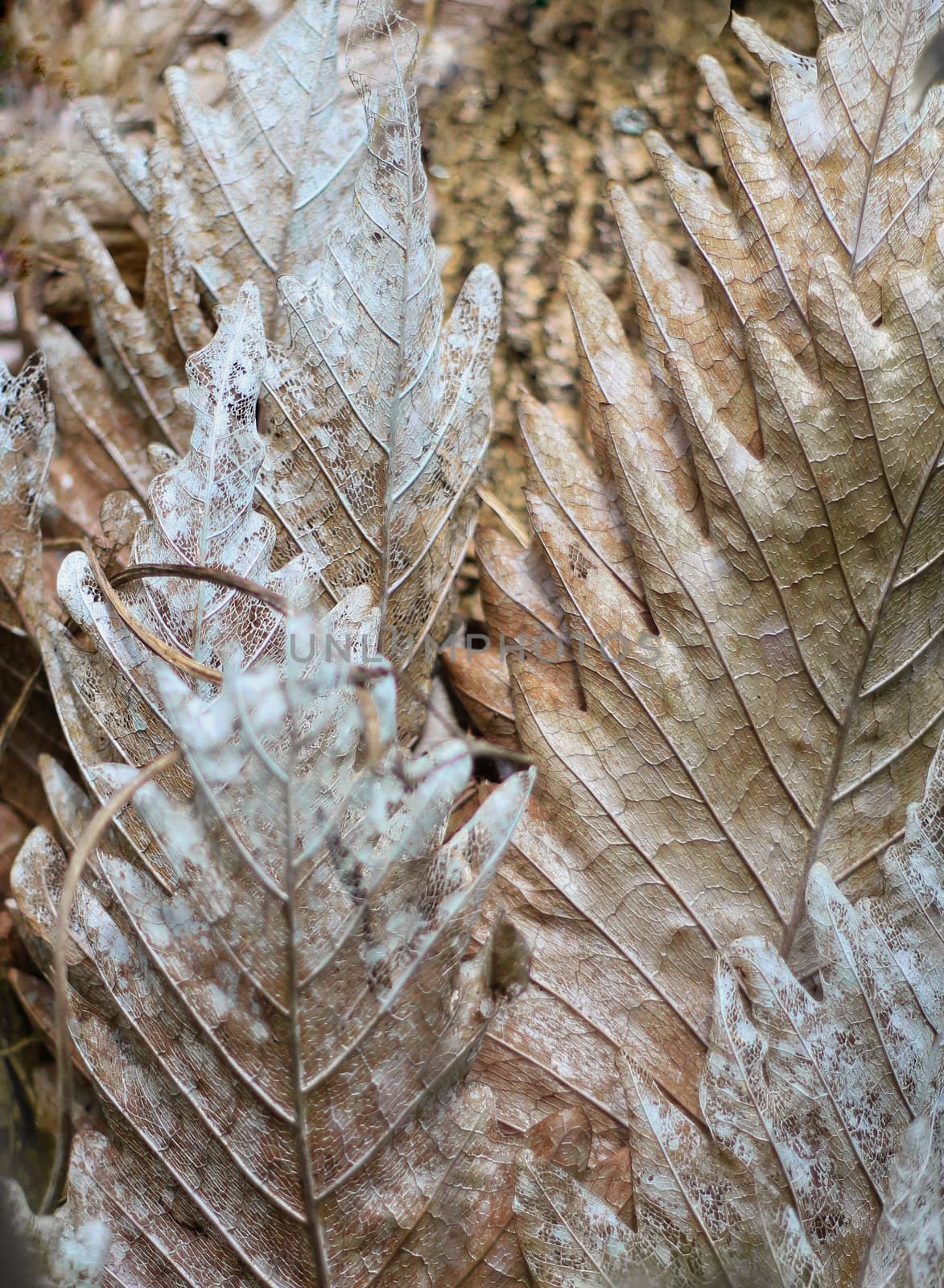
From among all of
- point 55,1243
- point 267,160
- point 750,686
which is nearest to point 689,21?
point 267,160

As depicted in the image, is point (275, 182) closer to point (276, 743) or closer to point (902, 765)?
point (276, 743)

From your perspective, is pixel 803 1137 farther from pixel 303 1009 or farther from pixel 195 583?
pixel 195 583

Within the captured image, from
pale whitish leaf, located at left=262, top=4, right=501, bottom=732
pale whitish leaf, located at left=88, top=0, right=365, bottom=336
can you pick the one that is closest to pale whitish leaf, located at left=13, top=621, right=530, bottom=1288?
pale whitish leaf, located at left=262, top=4, right=501, bottom=732

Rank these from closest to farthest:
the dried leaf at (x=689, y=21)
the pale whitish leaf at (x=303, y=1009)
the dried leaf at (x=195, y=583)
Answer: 1. the pale whitish leaf at (x=303, y=1009)
2. the dried leaf at (x=195, y=583)
3. the dried leaf at (x=689, y=21)

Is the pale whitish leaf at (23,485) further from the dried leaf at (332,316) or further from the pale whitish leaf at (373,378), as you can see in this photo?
the pale whitish leaf at (373,378)

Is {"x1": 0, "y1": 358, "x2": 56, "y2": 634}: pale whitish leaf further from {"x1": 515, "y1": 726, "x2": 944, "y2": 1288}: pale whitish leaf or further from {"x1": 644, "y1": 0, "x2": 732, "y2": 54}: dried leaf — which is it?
{"x1": 644, "y1": 0, "x2": 732, "y2": 54}: dried leaf

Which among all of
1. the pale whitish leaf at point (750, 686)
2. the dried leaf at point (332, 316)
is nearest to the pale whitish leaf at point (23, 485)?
the dried leaf at point (332, 316)

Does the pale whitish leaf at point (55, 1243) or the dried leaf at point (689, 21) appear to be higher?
the dried leaf at point (689, 21)
